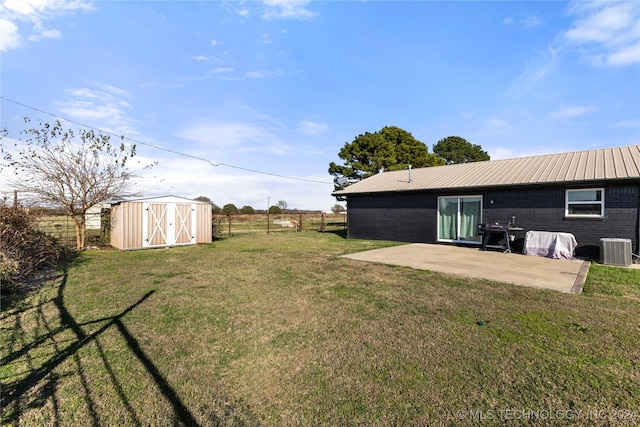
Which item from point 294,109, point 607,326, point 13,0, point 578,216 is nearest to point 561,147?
point 578,216

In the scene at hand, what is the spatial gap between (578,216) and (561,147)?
12060 millimetres

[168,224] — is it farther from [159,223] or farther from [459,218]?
[459,218]

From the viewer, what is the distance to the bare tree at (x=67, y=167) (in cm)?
1058

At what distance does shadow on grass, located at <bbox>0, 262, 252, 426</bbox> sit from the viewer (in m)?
2.00

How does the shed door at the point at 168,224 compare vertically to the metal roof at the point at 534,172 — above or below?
below

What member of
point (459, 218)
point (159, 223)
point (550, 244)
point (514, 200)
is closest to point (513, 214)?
point (514, 200)

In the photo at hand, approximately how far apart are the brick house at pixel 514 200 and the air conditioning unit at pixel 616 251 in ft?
3.09

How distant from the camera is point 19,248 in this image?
625cm

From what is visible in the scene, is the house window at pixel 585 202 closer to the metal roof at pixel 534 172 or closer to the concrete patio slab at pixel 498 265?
the metal roof at pixel 534 172

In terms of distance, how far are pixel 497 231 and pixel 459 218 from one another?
173 cm

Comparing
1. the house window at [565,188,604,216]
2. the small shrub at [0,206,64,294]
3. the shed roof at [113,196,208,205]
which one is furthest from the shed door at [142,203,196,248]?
the house window at [565,188,604,216]

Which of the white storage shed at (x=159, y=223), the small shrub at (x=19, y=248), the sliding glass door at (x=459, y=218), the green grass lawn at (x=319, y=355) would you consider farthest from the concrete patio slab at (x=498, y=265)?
the white storage shed at (x=159, y=223)

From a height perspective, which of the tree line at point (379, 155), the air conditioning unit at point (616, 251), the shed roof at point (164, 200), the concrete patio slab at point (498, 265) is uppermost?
the tree line at point (379, 155)

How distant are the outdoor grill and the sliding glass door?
621mm
